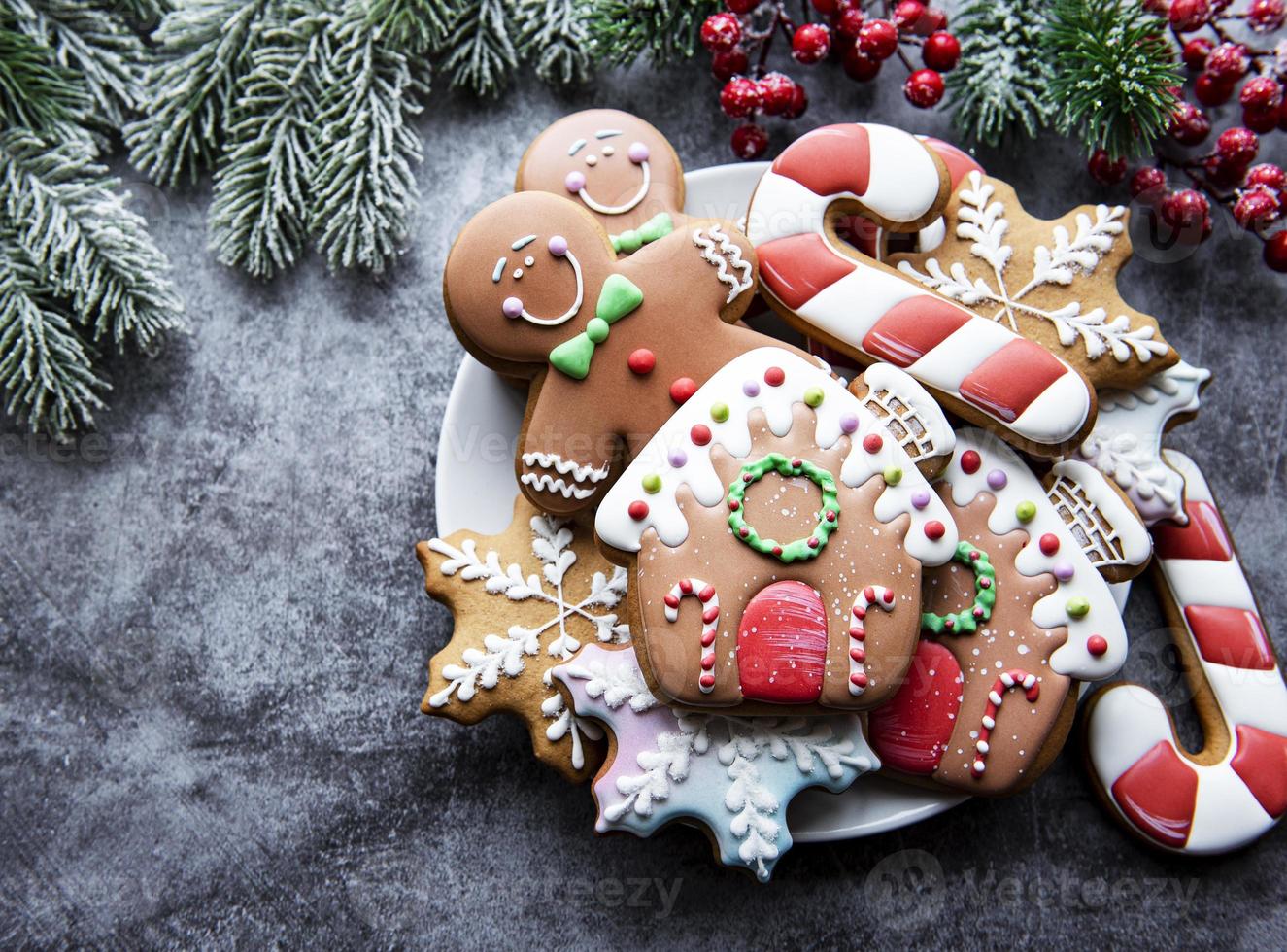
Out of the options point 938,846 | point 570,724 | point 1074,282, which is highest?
point 1074,282

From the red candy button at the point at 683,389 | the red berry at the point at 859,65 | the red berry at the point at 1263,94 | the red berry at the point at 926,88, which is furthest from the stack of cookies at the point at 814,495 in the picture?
the red berry at the point at 1263,94

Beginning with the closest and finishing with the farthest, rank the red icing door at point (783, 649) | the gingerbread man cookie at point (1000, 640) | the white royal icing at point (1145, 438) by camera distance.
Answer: the red icing door at point (783, 649) < the gingerbread man cookie at point (1000, 640) < the white royal icing at point (1145, 438)

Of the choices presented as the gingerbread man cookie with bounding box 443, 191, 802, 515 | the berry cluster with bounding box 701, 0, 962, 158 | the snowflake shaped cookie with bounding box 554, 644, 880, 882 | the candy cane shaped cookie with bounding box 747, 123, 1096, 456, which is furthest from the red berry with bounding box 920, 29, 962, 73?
Result: the snowflake shaped cookie with bounding box 554, 644, 880, 882

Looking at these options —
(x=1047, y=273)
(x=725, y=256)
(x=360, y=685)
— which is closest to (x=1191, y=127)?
(x=1047, y=273)

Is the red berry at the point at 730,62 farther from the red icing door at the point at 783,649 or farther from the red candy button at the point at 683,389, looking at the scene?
the red icing door at the point at 783,649

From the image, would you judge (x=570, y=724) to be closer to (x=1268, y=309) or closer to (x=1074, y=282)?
(x=1074, y=282)

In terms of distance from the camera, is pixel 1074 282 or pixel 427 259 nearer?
pixel 1074 282

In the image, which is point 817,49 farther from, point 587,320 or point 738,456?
point 738,456

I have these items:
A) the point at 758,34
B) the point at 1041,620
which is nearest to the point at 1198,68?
the point at 758,34
